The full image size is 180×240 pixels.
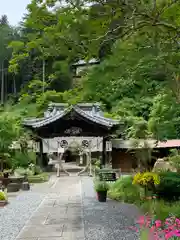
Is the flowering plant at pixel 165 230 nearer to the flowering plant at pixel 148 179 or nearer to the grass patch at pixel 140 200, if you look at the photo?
the grass patch at pixel 140 200

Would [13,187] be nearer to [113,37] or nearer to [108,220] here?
[108,220]

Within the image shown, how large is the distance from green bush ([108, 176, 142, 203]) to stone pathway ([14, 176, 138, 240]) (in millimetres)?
349

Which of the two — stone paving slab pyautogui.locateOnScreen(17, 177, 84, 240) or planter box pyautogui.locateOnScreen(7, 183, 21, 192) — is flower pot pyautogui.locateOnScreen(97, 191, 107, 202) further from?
planter box pyautogui.locateOnScreen(7, 183, 21, 192)

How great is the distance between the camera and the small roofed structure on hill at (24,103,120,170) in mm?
16859

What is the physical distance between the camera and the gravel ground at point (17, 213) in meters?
5.47

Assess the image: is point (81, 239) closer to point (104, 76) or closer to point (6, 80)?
point (104, 76)

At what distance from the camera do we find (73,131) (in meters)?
17.6

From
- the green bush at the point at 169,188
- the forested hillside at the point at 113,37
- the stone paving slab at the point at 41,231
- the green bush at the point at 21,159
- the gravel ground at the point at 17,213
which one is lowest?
the gravel ground at the point at 17,213

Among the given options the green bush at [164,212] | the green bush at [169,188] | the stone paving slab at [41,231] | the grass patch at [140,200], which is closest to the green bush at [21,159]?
the grass patch at [140,200]

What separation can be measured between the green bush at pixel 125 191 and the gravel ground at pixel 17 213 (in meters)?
2.20

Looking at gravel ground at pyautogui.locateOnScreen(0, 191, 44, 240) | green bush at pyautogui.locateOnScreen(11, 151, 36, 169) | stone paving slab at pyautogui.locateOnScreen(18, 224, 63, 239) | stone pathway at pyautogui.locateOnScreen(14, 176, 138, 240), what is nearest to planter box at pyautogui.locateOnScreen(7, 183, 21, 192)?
gravel ground at pyautogui.locateOnScreen(0, 191, 44, 240)

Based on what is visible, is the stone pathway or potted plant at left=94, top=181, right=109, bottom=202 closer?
the stone pathway

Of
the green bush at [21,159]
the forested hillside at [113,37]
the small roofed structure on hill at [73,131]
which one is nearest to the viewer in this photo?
the forested hillside at [113,37]

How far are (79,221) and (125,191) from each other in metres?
2.92
